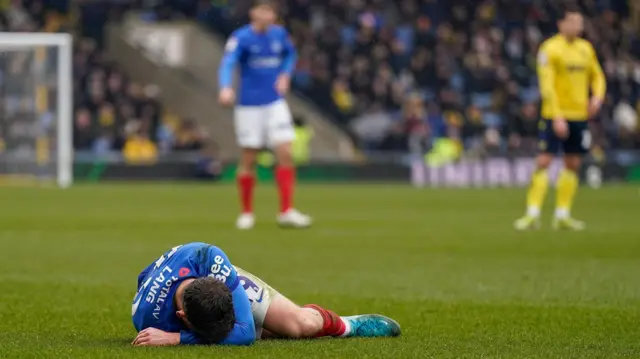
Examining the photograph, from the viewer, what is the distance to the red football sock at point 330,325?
6.39 m

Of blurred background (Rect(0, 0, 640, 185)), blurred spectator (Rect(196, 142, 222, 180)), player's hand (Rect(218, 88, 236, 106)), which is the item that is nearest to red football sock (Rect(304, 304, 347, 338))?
player's hand (Rect(218, 88, 236, 106))

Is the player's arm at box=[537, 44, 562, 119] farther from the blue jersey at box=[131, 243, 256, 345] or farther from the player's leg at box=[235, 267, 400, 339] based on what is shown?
the blue jersey at box=[131, 243, 256, 345]

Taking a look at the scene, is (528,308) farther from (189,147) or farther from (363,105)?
(363,105)

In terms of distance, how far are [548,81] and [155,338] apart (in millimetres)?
9178

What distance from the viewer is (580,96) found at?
48.4 feet

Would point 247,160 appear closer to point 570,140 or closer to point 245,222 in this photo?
point 245,222

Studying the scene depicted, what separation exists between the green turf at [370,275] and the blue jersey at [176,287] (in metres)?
0.11

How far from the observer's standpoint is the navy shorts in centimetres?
1466

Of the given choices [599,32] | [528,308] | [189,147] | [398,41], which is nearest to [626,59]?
[599,32]

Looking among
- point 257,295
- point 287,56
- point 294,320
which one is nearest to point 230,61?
point 287,56

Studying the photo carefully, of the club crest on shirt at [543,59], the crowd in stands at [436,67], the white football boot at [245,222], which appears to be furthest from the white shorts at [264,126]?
the crowd in stands at [436,67]

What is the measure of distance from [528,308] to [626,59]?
3015cm

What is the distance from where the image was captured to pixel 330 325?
21.0ft

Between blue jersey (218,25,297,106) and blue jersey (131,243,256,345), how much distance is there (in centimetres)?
901
